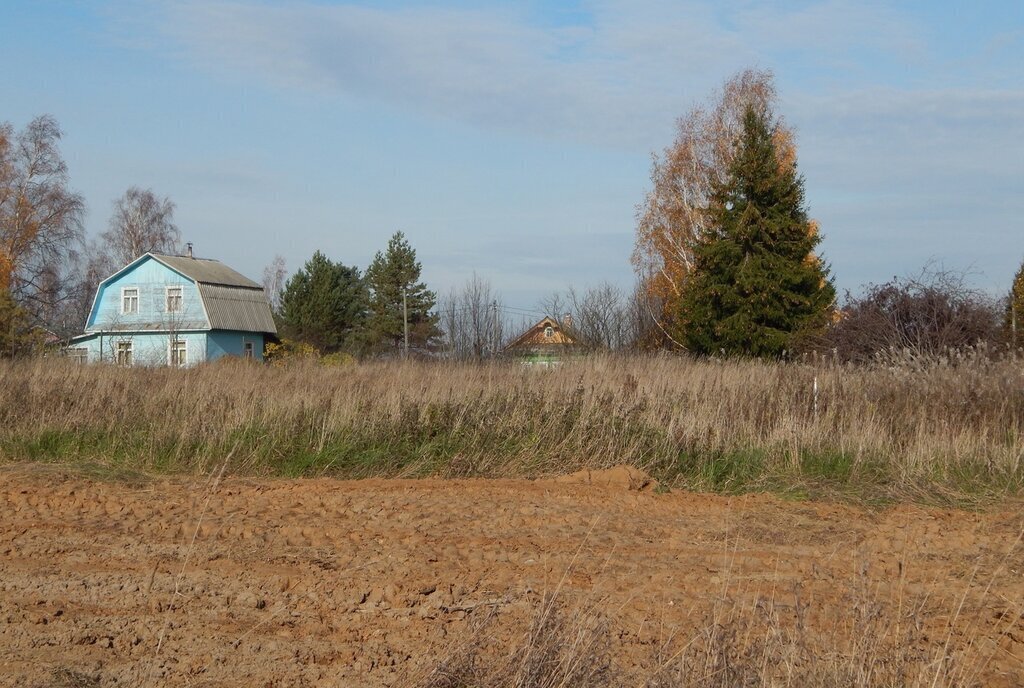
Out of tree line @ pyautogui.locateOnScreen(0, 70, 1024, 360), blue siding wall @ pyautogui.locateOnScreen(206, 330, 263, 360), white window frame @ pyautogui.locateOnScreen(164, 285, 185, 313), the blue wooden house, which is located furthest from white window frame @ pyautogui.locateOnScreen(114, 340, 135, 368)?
white window frame @ pyautogui.locateOnScreen(164, 285, 185, 313)

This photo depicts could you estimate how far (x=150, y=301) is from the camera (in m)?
48.7

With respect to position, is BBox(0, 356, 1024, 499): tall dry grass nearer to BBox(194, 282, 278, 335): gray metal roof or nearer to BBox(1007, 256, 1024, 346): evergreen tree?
BBox(1007, 256, 1024, 346): evergreen tree

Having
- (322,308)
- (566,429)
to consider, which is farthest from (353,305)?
(566,429)

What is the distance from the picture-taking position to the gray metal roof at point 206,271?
4800 cm

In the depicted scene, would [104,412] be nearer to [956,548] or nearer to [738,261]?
[956,548]

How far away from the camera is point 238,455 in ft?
36.5

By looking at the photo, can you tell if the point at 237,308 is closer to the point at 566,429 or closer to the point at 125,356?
the point at 125,356

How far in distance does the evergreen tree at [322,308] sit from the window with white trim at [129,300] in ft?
34.9

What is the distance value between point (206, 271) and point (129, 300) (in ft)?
12.6

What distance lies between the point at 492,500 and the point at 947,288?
46.6 feet

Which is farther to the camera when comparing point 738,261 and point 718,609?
point 738,261

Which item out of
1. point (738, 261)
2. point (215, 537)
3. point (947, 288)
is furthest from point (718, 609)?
point (738, 261)

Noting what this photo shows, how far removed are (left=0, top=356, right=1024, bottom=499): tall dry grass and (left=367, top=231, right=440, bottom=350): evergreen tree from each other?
43.6 metres

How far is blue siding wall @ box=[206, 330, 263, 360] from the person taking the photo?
158ft
